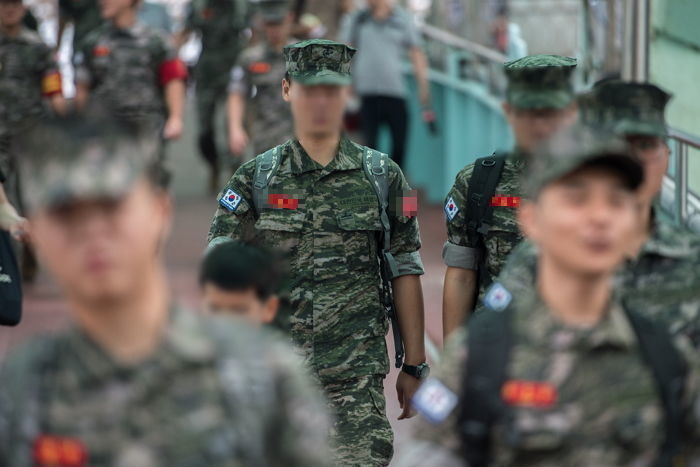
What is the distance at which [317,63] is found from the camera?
6070 mm

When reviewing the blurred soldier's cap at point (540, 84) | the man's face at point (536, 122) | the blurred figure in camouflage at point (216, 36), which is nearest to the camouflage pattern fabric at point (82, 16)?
the blurred figure in camouflage at point (216, 36)

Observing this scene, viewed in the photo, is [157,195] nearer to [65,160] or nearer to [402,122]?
[65,160]

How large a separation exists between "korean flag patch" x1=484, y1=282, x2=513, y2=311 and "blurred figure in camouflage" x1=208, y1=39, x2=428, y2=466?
1558 millimetres

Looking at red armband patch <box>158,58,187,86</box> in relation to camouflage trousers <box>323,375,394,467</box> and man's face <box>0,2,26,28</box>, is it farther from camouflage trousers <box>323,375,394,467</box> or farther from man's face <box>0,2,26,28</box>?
camouflage trousers <box>323,375,394,467</box>

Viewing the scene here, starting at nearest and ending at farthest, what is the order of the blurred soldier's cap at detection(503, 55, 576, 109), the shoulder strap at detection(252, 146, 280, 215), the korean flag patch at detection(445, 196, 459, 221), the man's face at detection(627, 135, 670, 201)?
1. the man's face at detection(627, 135, 670, 201)
2. the blurred soldier's cap at detection(503, 55, 576, 109)
3. the korean flag patch at detection(445, 196, 459, 221)
4. the shoulder strap at detection(252, 146, 280, 215)

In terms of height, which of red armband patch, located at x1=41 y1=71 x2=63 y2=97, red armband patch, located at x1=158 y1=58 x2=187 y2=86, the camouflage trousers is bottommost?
the camouflage trousers

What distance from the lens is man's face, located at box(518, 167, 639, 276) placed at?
127 inches

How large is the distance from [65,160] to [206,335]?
1.37 feet

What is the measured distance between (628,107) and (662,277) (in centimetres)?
56

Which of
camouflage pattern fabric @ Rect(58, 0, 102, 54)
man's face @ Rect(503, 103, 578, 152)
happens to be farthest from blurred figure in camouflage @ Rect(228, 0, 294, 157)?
man's face @ Rect(503, 103, 578, 152)

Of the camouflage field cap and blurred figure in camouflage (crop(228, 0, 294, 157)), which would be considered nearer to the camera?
the camouflage field cap

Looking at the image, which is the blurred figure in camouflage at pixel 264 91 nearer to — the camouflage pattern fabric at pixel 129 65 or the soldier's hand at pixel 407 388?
the camouflage pattern fabric at pixel 129 65

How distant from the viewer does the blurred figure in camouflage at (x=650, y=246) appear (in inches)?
163

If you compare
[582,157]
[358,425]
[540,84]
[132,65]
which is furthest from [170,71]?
[582,157]
